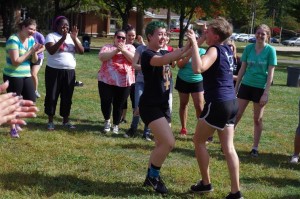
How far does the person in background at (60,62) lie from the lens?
7.68m

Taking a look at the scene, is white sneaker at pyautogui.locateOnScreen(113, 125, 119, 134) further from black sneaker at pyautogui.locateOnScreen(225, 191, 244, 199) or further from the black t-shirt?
black sneaker at pyautogui.locateOnScreen(225, 191, 244, 199)

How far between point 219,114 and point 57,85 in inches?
146

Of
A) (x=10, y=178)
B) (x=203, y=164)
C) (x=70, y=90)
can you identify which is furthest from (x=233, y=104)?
(x=70, y=90)

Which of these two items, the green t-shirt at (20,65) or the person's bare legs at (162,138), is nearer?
the person's bare legs at (162,138)

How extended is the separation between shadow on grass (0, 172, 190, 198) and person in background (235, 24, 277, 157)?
2.18 meters

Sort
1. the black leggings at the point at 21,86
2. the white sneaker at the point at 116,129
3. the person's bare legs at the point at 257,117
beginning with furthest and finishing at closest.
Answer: the white sneaker at the point at 116,129 → the black leggings at the point at 21,86 → the person's bare legs at the point at 257,117

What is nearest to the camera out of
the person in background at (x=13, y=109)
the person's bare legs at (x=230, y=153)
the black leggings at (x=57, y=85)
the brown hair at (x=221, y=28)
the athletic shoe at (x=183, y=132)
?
the person in background at (x=13, y=109)

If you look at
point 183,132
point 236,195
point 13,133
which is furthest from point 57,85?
point 236,195

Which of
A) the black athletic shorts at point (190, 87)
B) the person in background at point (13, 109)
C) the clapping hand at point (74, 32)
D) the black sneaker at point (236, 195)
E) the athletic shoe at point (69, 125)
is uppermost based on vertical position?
the clapping hand at point (74, 32)

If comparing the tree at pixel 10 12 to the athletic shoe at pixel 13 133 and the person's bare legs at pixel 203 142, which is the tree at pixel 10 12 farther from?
the person's bare legs at pixel 203 142

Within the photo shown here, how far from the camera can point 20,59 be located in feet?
22.7

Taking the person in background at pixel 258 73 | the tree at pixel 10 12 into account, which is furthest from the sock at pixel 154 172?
the tree at pixel 10 12

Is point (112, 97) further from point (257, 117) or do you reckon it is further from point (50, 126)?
point (257, 117)

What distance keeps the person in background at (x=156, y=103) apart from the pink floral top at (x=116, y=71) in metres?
2.61
